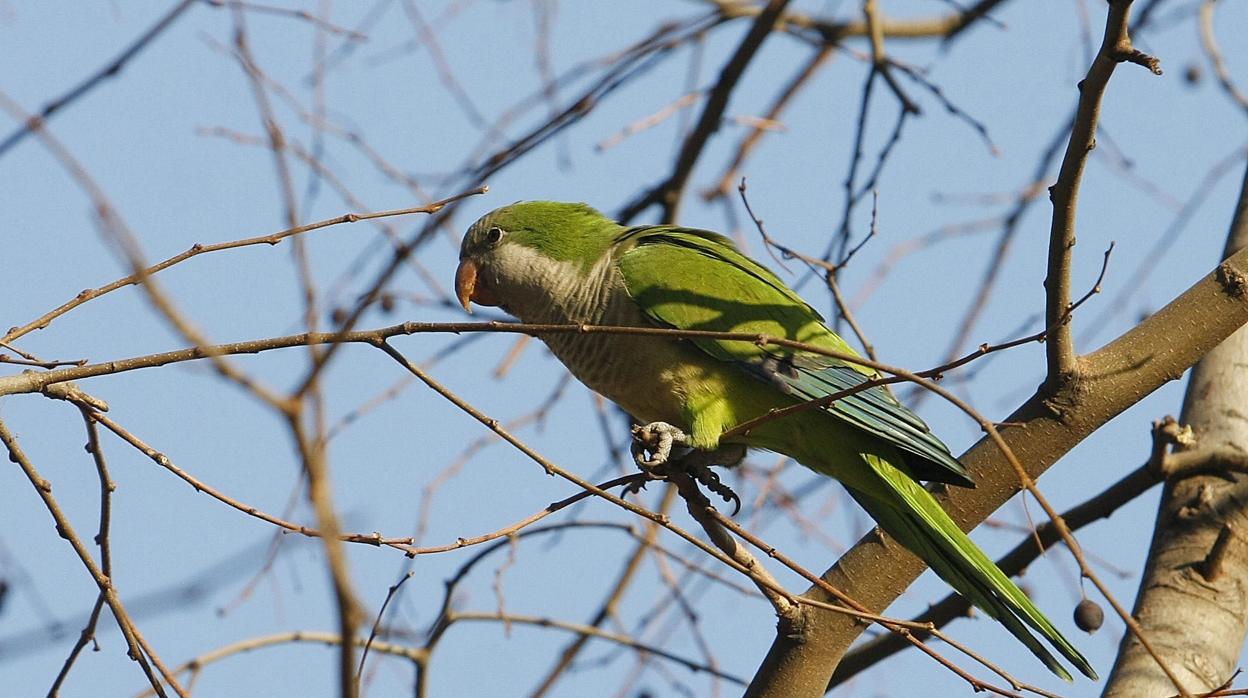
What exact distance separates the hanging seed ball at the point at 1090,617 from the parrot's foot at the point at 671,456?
3.68ft

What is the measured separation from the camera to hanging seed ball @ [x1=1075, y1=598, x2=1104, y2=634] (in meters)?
3.87

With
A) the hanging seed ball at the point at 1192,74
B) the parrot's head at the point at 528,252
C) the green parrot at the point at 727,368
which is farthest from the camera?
the hanging seed ball at the point at 1192,74

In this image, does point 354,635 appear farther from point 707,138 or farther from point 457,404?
point 707,138

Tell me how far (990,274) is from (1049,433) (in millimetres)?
2004

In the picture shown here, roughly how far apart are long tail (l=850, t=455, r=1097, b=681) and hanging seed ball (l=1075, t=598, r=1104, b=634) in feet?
1.30

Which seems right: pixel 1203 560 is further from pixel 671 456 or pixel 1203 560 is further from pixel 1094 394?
pixel 671 456

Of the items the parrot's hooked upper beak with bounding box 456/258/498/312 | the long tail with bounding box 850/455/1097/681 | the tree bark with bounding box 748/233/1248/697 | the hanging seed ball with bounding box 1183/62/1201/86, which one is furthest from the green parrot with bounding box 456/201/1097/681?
the hanging seed ball with bounding box 1183/62/1201/86

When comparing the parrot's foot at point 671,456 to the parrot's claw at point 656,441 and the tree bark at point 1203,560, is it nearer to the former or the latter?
the parrot's claw at point 656,441

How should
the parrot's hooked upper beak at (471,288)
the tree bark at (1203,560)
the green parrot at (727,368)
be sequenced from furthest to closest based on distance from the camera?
the parrot's hooked upper beak at (471,288)
the green parrot at (727,368)
the tree bark at (1203,560)

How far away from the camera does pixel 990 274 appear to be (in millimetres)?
5176

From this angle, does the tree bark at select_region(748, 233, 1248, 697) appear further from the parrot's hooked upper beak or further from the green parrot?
the parrot's hooked upper beak

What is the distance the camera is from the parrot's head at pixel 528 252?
14.4 ft

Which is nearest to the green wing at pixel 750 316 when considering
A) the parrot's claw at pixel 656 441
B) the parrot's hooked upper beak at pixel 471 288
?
the parrot's claw at pixel 656 441

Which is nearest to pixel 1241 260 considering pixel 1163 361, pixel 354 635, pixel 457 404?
pixel 1163 361
